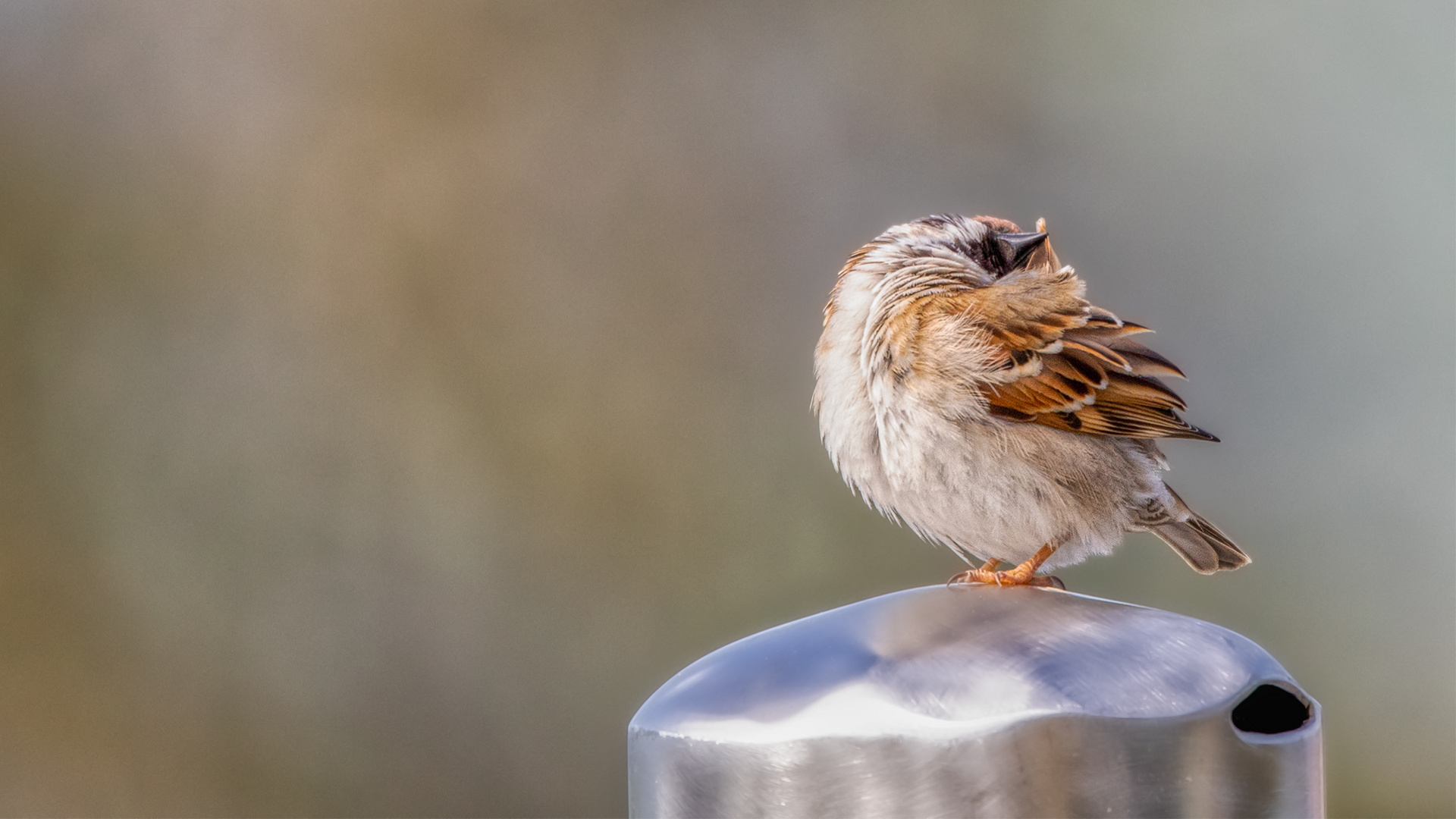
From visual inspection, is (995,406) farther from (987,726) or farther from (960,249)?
(987,726)

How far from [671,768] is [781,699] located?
15 cm

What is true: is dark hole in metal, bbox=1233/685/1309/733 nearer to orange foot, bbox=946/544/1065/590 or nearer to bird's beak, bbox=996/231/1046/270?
orange foot, bbox=946/544/1065/590

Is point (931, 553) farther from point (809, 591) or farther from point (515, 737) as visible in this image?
point (515, 737)

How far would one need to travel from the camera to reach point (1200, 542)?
2.66 m

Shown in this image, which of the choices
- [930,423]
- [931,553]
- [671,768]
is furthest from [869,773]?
[931,553]

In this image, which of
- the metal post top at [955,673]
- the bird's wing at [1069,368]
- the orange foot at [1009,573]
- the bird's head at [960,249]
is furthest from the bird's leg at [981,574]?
the metal post top at [955,673]

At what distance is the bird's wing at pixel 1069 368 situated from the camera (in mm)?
2506

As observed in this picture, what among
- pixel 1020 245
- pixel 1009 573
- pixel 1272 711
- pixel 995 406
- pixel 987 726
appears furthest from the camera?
pixel 1020 245

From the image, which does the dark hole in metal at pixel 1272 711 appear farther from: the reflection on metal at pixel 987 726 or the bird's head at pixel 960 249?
the bird's head at pixel 960 249

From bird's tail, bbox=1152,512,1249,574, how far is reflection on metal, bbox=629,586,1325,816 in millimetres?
1281

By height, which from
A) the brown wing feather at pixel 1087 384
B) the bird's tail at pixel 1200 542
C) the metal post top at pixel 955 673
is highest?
the brown wing feather at pixel 1087 384

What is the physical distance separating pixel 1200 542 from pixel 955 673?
1577mm

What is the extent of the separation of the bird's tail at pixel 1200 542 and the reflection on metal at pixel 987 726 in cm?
128

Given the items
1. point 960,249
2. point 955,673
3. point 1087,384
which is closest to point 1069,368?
point 1087,384
